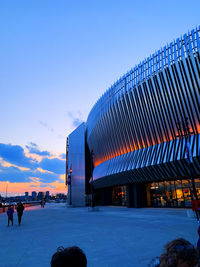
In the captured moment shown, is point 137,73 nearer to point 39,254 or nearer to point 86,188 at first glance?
point 39,254

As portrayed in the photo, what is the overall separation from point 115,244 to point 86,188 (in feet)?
168

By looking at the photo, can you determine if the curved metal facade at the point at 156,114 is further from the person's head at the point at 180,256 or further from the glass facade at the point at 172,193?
the person's head at the point at 180,256

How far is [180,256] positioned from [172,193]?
36.2 metres

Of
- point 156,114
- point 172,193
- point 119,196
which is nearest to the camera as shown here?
point 156,114

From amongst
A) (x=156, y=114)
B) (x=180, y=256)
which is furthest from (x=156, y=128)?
(x=180, y=256)

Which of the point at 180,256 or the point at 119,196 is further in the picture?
the point at 119,196

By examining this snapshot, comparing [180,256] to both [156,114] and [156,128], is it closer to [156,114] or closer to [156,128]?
[156,114]

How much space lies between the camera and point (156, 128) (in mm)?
31578

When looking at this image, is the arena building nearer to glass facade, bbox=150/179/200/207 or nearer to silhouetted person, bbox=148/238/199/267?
glass facade, bbox=150/179/200/207

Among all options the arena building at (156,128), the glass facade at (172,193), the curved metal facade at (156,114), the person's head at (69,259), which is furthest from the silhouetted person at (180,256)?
the glass facade at (172,193)

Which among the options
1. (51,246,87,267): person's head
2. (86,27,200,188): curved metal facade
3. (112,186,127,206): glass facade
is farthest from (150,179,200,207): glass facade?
(51,246,87,267): person's head

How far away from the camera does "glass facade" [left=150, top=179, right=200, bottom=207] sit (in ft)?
108

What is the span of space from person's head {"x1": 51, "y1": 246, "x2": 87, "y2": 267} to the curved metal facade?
2352 centimetres

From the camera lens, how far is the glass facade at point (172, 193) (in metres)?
32.9
